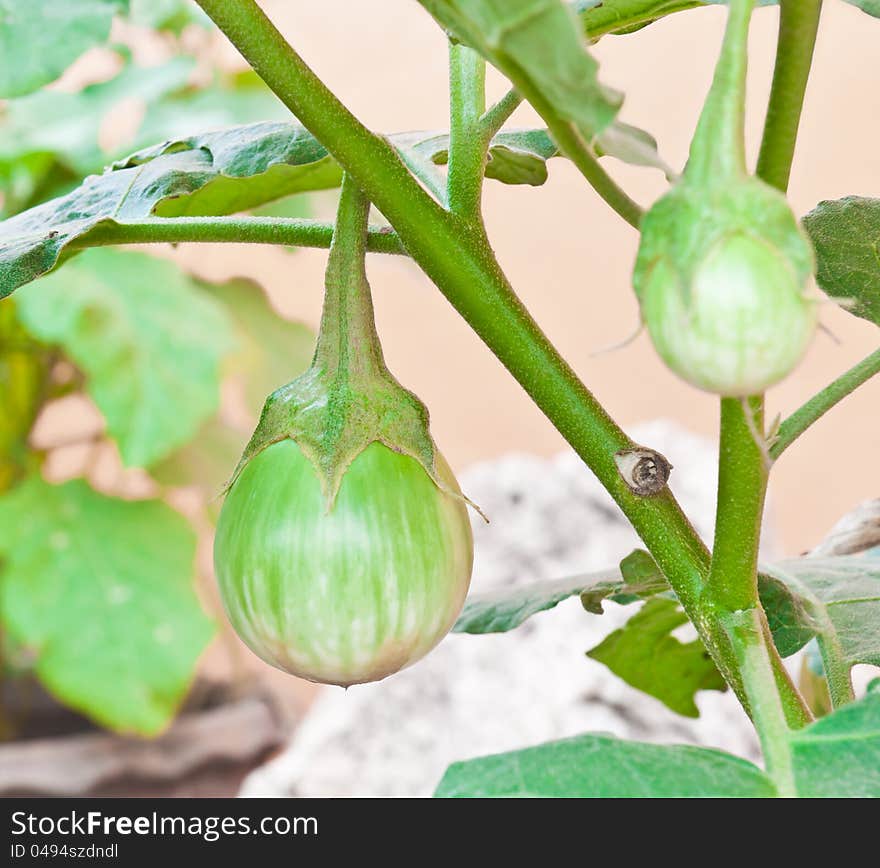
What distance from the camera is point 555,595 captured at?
1.48ft

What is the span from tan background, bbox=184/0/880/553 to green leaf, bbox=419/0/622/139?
1.66m

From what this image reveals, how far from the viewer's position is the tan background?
1.93m

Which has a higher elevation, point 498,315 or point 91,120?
point 91,120

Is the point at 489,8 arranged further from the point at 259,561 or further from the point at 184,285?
the point at 184,285

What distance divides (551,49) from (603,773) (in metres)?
0.14

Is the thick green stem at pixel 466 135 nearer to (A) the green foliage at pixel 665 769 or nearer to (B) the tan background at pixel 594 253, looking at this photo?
(A) the green foliage at pixel 665 769

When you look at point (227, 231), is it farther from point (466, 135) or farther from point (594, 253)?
A: point (594, 253)

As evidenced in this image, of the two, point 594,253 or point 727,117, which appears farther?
point 594,253

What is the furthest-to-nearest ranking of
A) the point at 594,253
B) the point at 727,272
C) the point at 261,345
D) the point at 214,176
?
the point at 594,253
the point at 261,345
the point at 214,176
the point at 727,272

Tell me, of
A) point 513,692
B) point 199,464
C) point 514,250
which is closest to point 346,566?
Answer: point 513,692

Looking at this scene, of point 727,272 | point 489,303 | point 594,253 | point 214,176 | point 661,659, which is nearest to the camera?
point 727,272

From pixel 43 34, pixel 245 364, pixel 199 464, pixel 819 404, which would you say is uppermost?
pixel 245 364
